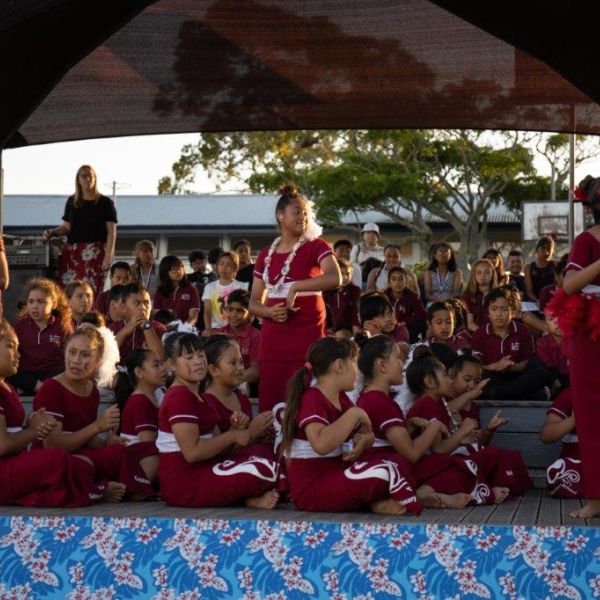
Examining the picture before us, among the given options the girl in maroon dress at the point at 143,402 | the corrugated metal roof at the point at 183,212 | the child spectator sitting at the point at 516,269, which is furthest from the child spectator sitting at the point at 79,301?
the corrugated metal roof at the point at 183,212

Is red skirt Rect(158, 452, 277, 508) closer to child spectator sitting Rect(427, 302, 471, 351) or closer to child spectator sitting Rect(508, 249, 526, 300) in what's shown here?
child spectator sitting Rect(427, 302, 471, 351)

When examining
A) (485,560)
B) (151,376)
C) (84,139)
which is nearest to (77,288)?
(84,139)

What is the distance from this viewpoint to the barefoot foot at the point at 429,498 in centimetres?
519

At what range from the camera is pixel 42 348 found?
7195 mm

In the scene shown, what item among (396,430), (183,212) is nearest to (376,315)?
(396,430)

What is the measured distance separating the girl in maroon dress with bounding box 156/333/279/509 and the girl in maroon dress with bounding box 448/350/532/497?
44.9 inches

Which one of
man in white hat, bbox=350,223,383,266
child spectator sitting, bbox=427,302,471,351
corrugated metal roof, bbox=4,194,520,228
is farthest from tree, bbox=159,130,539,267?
child spectator sitting, bbox=427,302,471,351

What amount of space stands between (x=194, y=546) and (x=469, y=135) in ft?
73.0

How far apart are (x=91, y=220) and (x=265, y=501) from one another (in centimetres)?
392

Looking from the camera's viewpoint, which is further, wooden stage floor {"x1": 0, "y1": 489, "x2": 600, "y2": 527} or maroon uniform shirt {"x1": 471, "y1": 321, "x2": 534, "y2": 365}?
maroon uniform shirt {"x1": 471, "y1": 321, "x2": 534, "y2": 365}

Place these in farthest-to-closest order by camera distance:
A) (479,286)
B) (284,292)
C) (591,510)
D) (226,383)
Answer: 1. (479,286)
2. (284,292)
3. (226,383)
4. (591,510)

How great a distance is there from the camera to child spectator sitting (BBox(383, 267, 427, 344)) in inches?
337

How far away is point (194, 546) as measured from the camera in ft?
14.9

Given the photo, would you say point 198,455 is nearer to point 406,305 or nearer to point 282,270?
point 282,270
